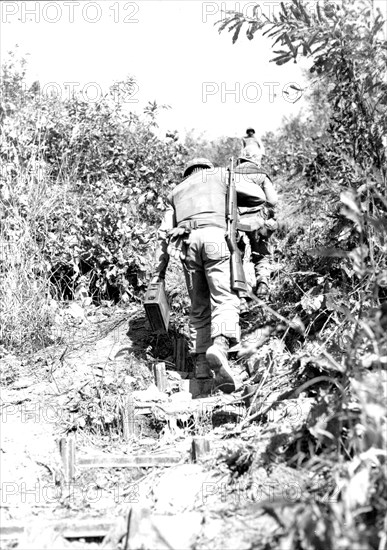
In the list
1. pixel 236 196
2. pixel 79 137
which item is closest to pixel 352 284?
pixel 236 196

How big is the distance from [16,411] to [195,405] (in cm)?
141

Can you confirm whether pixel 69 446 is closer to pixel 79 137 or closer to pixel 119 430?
pixel 119 430

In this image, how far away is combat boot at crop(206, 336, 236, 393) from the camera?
21.6 feet

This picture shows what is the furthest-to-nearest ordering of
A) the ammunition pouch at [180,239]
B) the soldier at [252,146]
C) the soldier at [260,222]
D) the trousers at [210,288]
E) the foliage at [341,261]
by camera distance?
the soldier at [252,146] < the soldier at [260,222] < the ammunition pouch at [180,239] < the trousers at [210,288] < the foliage at [341,261]

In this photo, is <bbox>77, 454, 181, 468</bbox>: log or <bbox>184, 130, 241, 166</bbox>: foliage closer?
<bbox>77, 454, 181, 468</bbox>: log

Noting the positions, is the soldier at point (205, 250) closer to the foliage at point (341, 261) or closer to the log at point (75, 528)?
the foliage at point (341, 261)

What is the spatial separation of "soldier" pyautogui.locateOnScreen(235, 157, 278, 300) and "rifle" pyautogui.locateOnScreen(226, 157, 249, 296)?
317 millimetres

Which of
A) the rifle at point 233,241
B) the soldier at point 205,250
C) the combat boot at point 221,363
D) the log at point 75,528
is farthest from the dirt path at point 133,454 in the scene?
the rifle at point 233,241

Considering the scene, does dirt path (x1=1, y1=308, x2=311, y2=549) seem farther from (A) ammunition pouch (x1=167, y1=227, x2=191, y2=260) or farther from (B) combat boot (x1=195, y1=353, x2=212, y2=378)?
(A) ammunition pouch (x1=167, y1=227, x2=191, y2=260)

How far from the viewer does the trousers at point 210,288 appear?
23.1ft

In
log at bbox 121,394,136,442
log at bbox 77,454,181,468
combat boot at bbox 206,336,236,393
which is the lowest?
log at bbox 77,454,181,468

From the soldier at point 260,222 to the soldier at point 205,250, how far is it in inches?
7.2

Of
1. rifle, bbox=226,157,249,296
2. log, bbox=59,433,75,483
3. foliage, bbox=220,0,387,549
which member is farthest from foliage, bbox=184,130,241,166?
log, bbox=59,433,75,483

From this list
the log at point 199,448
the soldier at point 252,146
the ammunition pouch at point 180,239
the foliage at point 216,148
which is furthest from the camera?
the foliage at point 216,148
